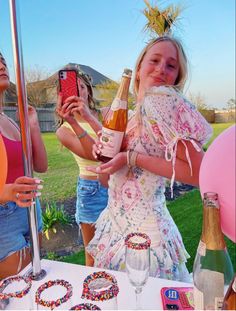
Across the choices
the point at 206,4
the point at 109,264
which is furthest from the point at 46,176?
the point at 109,264

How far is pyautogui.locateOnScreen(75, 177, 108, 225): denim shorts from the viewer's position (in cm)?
147

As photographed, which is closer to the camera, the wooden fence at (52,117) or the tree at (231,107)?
the wooden fence at (52,117)

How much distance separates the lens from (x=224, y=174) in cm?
44

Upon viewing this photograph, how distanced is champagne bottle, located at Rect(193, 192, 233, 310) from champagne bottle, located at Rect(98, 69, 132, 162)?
0.39 m

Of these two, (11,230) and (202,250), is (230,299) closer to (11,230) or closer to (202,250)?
(202,250)

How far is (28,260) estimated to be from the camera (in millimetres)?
1015

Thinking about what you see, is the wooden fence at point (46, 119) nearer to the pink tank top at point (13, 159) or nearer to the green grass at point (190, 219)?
the green grass at point (190, 219)

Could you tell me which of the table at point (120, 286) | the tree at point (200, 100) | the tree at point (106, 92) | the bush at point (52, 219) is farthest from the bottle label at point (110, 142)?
the tree at point (200, 100)

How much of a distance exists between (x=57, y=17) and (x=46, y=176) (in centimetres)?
200

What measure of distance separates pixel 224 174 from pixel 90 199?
43.1 inches

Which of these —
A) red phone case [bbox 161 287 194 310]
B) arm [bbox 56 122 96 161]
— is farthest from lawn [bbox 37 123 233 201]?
red phone case [bbox 161 287 194 310]

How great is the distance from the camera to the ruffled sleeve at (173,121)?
74 centimetres

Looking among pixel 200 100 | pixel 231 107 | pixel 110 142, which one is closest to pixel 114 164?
pixel 110 142

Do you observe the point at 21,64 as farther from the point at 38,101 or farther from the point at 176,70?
the point at 38,101
